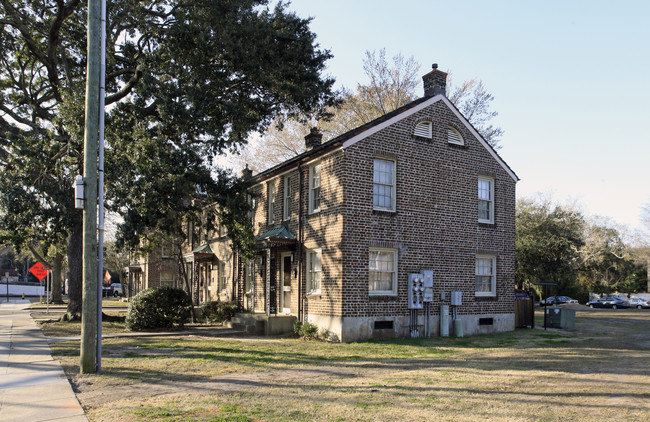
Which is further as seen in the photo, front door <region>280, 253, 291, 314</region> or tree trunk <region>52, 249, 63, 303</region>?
tree trunk <region>52, 249, 63, 303</region>

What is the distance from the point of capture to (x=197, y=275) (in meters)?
30.4

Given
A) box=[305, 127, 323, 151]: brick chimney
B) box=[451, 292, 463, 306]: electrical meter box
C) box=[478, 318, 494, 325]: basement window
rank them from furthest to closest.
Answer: box=[305, 127, 323, 151]: brick chimney
box=[478, 318, 494, 325]: basement window
box=[451, 292, 463, 306]: electrical meter box

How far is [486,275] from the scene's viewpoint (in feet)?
63.6

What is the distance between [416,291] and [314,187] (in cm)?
503

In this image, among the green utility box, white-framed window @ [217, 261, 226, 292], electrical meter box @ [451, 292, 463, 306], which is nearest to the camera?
electrical meter box @ [451, 292, 463, 306]

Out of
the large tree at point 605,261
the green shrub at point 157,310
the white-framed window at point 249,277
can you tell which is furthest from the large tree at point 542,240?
the green shrub at point 157,310

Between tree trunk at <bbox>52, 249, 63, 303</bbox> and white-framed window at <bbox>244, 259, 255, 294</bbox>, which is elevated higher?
white-framed window at <bbox>244, 259, 255, 294</bbox>

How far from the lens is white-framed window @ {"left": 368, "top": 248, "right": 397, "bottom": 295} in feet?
53.7

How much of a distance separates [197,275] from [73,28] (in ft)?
50.5

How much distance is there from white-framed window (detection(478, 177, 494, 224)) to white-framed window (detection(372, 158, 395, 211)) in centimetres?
449

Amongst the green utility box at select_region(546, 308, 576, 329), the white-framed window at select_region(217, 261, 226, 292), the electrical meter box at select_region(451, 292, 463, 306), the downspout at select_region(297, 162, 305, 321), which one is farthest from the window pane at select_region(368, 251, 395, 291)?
the white-framed window at select_region(217, 261, 226, 292)

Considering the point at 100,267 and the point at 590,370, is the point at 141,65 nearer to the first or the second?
the point at 100,267

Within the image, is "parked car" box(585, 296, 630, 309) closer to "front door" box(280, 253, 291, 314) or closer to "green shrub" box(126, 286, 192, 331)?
"front door" box(280, 253, 291, 314)

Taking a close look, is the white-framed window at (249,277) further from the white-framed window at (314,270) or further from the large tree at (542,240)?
the large tree at (542,240)
